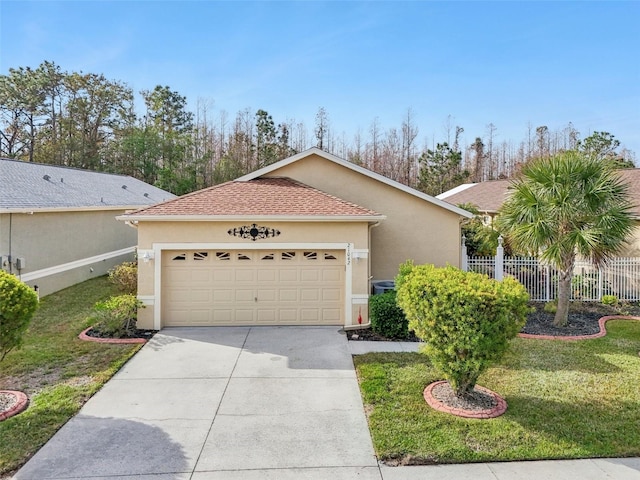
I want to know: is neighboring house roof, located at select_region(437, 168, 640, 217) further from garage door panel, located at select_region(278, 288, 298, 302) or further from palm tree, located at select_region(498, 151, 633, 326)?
garage door panel, located at select_region(278, 288, 298, 302)

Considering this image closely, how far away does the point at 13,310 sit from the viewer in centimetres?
639

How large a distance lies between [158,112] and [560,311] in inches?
1636

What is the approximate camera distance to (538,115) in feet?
132

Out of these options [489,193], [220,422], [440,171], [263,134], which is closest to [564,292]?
[220,422]

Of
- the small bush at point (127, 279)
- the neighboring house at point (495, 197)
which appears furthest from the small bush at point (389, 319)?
the small bush at point (127, 279)

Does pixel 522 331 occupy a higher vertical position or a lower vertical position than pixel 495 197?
lower

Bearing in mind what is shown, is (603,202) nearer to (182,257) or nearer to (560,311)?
(560,311)

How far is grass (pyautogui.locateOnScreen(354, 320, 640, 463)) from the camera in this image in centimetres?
541

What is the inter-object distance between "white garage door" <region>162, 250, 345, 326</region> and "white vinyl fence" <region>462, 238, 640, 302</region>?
17.9 feet

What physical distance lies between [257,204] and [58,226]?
913 centimetres

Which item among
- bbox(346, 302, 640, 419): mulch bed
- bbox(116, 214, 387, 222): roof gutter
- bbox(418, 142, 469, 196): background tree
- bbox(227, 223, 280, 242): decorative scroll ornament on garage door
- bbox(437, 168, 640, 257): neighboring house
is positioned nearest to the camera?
bbox(346, 302, 640, 419): mulch bed

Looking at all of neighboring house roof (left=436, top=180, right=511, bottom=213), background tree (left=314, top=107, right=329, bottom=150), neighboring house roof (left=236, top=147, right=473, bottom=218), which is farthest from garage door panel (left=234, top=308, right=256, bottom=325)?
background tree (left=314, top=107, right=329, bottom=150)

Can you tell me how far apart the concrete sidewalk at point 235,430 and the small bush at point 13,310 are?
62.8 inches

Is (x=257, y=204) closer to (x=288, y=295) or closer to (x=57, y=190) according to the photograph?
(x=288, y=295)
